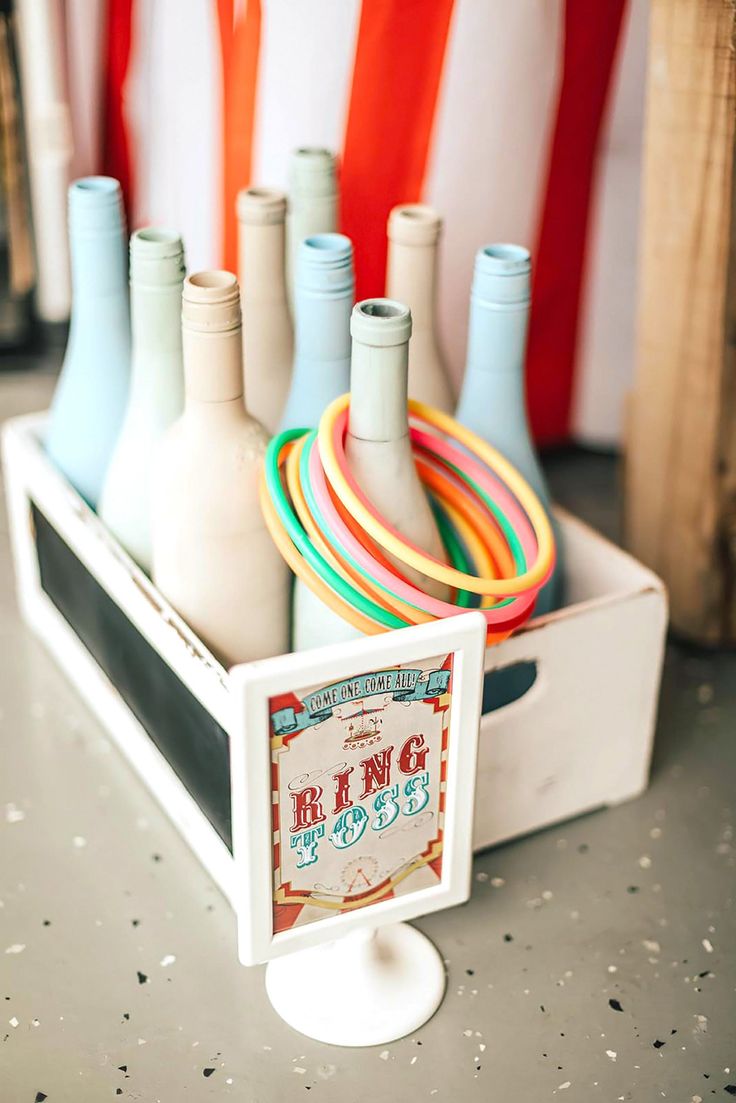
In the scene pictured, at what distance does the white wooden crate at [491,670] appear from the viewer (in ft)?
2.30

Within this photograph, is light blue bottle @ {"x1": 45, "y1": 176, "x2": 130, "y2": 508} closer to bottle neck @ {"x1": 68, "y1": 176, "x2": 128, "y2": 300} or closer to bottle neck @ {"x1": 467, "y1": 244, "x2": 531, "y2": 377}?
bottle neck @ {"x1": 68, "y1": 176, "x2": 128, "y2": 300}

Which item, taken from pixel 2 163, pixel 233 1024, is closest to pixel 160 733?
pixel 233 1024

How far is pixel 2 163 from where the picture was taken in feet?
4.17

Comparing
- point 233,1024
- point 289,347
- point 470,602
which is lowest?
point 233,1024

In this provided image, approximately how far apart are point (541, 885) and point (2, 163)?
91 centimetres

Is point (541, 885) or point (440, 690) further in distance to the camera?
point (541, 885)

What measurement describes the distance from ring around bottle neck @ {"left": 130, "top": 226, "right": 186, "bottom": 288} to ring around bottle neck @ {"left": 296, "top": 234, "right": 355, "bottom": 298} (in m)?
0.08

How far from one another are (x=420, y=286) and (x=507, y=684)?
0.83 ft

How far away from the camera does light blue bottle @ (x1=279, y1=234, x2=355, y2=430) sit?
71 cm

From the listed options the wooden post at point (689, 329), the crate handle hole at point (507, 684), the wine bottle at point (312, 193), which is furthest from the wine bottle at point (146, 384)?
the wooden post at point (689, 329)

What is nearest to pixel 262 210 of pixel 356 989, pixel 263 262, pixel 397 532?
pixel 263 262

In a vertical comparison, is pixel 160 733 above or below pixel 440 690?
below

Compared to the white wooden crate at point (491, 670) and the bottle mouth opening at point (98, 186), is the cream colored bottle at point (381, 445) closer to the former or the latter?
the white wooden crate at point (491, 670)

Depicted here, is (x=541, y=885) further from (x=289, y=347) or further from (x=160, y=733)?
(x=289, y=347)
